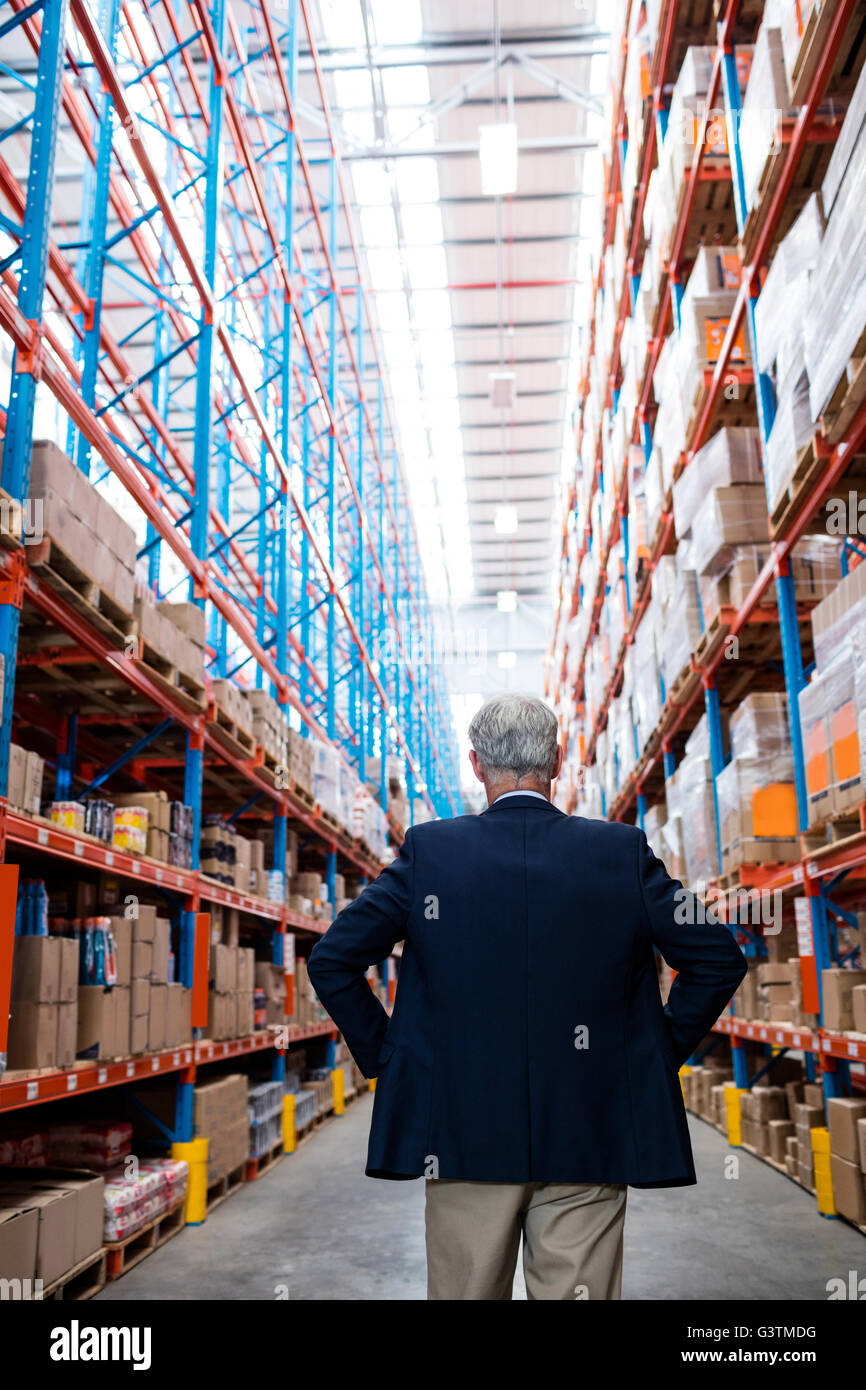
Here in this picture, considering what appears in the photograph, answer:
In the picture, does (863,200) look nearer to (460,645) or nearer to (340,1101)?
(340,1101)

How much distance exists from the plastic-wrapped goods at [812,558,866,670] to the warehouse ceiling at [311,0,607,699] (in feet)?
26.7

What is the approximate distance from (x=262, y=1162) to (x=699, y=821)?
384 cm

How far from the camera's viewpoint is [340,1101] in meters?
11.0

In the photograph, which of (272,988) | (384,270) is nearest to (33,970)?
(272,988)

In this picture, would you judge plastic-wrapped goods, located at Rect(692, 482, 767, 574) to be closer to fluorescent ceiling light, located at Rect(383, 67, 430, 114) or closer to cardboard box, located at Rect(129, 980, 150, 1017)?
cardboard box, located at Rect(129, 980, 150, 1017)

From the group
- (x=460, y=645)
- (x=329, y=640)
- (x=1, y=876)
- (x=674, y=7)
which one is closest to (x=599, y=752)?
(x=329, y=640)

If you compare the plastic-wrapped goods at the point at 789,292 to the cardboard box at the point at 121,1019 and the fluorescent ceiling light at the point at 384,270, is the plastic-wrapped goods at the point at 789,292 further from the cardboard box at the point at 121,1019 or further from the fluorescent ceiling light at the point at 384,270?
the fluorescent ceiling light at the point at 384,270

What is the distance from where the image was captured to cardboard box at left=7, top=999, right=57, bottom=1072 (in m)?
4.02

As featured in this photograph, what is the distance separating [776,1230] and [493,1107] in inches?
157

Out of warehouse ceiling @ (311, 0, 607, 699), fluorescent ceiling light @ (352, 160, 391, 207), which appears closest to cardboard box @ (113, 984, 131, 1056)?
warehouse ceiling @ (311, 0, 607, 699)

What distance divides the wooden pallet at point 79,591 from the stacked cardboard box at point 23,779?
2.32ft

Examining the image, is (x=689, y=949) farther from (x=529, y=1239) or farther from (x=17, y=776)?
(x=17, y=776)

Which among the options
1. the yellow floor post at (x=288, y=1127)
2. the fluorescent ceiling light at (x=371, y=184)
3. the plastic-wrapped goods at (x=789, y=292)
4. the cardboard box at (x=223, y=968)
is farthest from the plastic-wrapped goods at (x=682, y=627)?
the fluorescent ceiling light at (x=371, y=184)

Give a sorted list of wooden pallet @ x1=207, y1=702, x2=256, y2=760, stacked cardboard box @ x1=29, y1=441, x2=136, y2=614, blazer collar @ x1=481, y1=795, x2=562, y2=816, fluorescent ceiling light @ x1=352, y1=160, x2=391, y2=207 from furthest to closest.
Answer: fluorescent ceiling light @ x1=352, y1=160, x2=391, y2=207
wooden pallet @ x1=207, y1=702, x2=256, y2=760
stacked cardboard box @ x1=29, y1=441, x2=136, y2=614
blazer collar @ x1=481, y1=795, x2=562, y2=816
